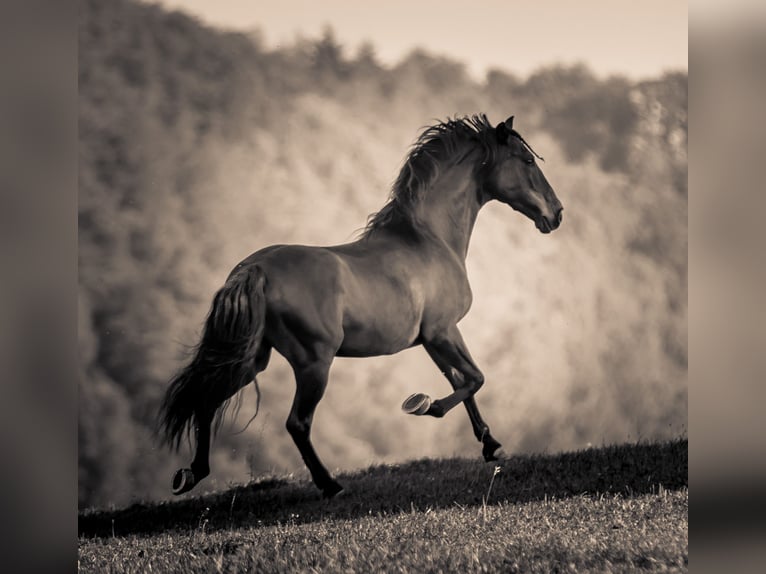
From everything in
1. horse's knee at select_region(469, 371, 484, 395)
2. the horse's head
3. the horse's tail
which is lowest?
horse's knee at select_region(469, 371, 484, 395)

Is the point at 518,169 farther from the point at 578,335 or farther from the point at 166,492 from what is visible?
the point at 166,492

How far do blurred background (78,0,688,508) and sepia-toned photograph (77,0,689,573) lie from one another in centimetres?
1

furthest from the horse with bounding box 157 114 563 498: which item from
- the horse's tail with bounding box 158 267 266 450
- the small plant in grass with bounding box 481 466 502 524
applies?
the small plant in grass with bounding box 481 466 502 524

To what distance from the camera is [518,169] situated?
213 inches

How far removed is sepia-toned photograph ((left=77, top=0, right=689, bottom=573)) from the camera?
4.70 meters

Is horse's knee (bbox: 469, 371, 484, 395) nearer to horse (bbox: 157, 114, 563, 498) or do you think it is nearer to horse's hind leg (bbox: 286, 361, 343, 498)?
horse (bbox: 157, 114, 563, 498)

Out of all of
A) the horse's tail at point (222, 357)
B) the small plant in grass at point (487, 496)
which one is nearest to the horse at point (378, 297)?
the horse's tail at point (222, 357)

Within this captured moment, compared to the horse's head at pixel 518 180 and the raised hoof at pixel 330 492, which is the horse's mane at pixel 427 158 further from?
the raised hoof at pixel 330 492

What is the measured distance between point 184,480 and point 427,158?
1963 mm

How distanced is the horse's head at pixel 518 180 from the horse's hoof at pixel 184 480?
2037 mm

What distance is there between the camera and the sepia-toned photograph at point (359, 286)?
4695 millimetres

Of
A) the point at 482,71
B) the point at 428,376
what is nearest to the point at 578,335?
the point at 428,376

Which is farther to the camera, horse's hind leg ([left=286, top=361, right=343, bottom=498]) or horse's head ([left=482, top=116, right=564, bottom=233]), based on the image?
horse's head ([left=482, top=116, right=564, bottom=233])

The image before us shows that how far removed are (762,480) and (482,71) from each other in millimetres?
2612
